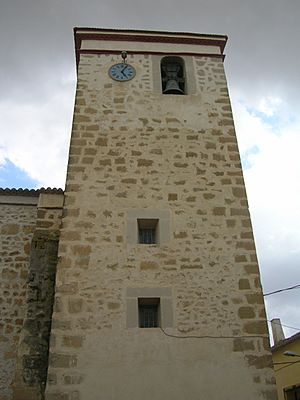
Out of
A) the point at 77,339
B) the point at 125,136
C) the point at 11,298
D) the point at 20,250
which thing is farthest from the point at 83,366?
the point at 125,136

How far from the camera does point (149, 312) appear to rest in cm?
597

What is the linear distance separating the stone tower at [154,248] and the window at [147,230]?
2 centimetres

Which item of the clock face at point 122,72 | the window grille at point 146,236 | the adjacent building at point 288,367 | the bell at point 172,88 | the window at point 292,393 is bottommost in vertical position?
the window at point 292,393

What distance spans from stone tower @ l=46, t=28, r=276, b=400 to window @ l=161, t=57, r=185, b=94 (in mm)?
36

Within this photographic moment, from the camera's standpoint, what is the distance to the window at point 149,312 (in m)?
5.84

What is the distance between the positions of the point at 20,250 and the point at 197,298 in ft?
11.5

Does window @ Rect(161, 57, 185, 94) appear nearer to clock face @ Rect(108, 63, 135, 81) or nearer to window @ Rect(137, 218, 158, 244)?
clock face @ Rect(108, 63, 135, 81)

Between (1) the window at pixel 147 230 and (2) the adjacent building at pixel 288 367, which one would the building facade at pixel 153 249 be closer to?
(1) the window at pixel 147 230

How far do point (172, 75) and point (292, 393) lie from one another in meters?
8.70

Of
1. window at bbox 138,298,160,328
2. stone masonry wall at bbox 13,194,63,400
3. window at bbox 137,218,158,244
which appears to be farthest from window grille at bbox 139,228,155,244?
stone masonry wall at bbox 13,194,63,400

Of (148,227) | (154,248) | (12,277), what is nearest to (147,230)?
(148,227)

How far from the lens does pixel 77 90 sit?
7906 mm

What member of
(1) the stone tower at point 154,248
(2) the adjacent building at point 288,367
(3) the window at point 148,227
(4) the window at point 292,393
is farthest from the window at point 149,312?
(4) the window at point 292,393

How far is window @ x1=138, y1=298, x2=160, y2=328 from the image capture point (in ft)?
19.1
